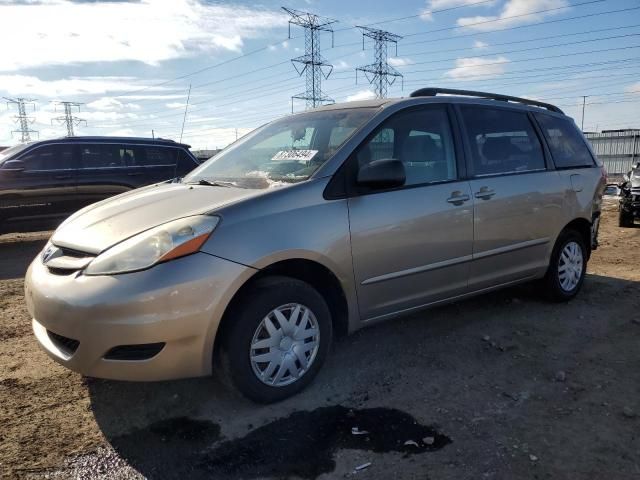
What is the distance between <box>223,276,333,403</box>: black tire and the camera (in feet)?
9.63

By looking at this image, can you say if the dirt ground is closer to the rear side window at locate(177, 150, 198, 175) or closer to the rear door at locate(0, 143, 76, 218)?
the rear door at locate(0, 143, 76, 218)

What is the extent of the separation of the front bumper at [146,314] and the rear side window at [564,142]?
342 centimetres

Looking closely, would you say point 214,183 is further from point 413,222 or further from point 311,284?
point 413,222

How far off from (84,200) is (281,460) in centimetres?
733

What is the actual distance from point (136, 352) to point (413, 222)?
195cm

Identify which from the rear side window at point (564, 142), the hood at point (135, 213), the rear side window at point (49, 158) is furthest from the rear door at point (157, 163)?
the rear side window at point (564, 142)

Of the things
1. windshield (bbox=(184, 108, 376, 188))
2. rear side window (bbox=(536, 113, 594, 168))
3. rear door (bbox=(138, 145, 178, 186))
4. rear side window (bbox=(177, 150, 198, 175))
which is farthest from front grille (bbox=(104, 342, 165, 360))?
rear side window (bbox=(177, 150, 198, 175))

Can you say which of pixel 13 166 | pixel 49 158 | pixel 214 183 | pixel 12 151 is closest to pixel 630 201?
pixel 214 183

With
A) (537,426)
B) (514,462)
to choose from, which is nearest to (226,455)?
(514,462)

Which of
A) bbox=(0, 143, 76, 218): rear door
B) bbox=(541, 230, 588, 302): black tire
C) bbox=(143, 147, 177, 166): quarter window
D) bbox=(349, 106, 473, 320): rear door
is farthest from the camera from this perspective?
bbox=(143, 147, 177, 166): quarter window

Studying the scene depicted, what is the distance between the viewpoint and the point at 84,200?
873 centimetres

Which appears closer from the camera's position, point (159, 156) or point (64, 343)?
point (64, 343)

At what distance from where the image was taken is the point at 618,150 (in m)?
28.8

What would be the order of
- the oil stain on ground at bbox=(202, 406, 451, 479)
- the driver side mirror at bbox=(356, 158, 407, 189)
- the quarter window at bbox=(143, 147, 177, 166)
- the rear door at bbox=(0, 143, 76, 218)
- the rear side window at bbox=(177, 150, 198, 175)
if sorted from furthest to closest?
the rear side window at bbox=(177, 150, 198, 175) < the quarter window at bbox=(143, 147, 177, 166) < the rear door at bbox=(0, 143, 76, 218) < the driver side mirror at bbox=(356, 158, 407, 189) < the oil stain on ground at bbox=(202, 406, 451, 479)
